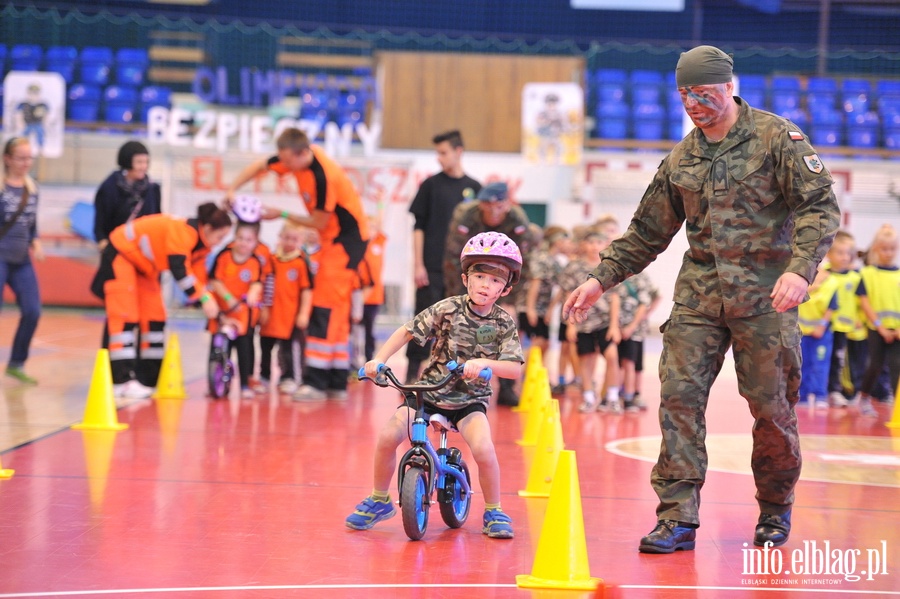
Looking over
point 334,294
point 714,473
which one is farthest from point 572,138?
point 714,473

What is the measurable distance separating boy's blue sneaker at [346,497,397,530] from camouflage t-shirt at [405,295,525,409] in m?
0.52

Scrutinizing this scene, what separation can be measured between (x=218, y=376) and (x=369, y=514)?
4.23 meters

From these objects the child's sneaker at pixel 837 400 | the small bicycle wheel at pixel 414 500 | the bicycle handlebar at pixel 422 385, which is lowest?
the child's sneaker at pixel 837 400

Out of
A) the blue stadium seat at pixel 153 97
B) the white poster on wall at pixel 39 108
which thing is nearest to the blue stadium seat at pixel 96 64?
the blue stadium seat at pixel 153 97

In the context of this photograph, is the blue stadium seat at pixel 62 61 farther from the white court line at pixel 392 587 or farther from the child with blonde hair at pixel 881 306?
the white court line at pixel 392 587

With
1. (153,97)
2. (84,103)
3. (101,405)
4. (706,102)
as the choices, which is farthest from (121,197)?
(84,103)

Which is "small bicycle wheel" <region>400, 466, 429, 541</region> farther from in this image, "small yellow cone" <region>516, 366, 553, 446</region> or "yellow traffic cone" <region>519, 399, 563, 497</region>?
"small yellow cone" <region>516, 366, 553, 446</region>

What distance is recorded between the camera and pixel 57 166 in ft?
57.5

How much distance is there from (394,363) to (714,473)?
585cm

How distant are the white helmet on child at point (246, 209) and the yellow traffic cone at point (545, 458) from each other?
422cm

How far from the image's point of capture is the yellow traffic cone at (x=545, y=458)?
5527 millimetres

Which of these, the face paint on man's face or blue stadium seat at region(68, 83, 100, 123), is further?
blue stadium seat at region(68, 83, 100, 123)

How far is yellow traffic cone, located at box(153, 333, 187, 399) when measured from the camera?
8695 millimetres

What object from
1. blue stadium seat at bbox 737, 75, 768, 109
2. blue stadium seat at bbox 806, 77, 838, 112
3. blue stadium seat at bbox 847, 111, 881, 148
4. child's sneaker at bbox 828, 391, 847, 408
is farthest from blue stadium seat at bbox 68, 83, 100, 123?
child's sneaker at bbox 828, 391, 847, 408
